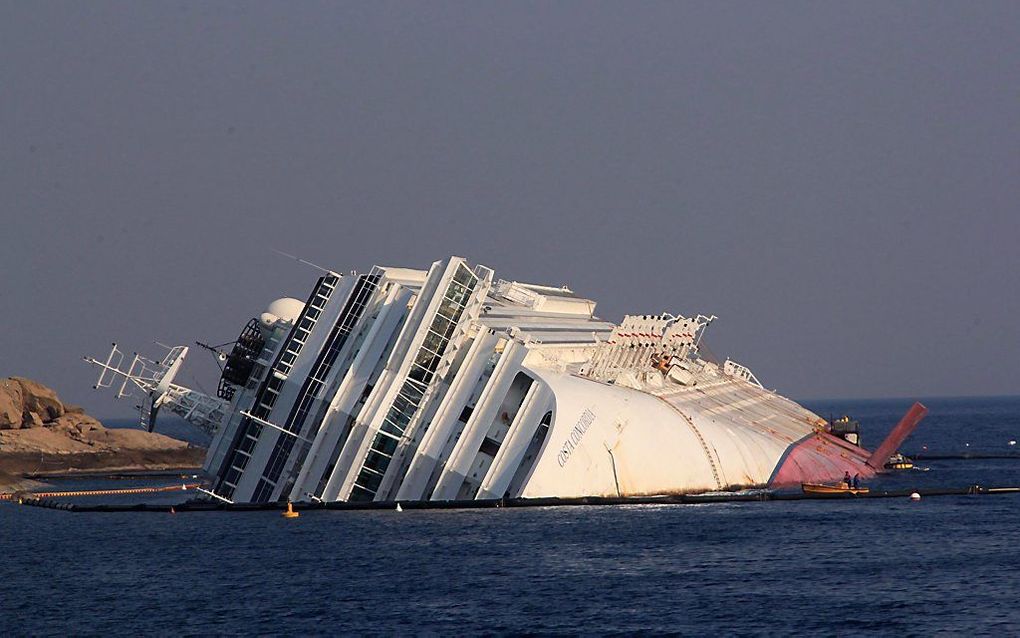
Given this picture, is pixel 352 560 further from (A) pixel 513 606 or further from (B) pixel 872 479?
(B) pixel 872 479

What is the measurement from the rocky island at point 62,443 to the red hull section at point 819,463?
217ft

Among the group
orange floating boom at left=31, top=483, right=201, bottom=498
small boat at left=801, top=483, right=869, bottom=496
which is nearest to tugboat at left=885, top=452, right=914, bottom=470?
small boat at left=801, top=483, right=869, bottom=496

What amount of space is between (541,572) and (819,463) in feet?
135

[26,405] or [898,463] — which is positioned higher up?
[898,463]

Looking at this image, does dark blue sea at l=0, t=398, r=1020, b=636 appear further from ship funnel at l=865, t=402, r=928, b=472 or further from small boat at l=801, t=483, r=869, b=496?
ship funnel at l=865, t=402, r=928, b=472

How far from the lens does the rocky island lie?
127812mm

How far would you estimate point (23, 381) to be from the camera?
458ft

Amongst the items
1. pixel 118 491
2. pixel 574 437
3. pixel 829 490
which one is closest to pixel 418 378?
pixel 574 437

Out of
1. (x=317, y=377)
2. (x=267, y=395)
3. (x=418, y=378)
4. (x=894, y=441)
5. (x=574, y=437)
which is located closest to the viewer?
(x=574, y=437)

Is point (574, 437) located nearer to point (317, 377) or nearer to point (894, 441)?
point (317, 377)

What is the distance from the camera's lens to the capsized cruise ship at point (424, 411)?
59.2 meters

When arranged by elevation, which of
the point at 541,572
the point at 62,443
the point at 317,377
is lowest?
the point at 62,443

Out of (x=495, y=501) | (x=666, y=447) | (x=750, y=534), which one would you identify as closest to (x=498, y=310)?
(x=666, y=447)

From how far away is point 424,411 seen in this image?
60.5m
